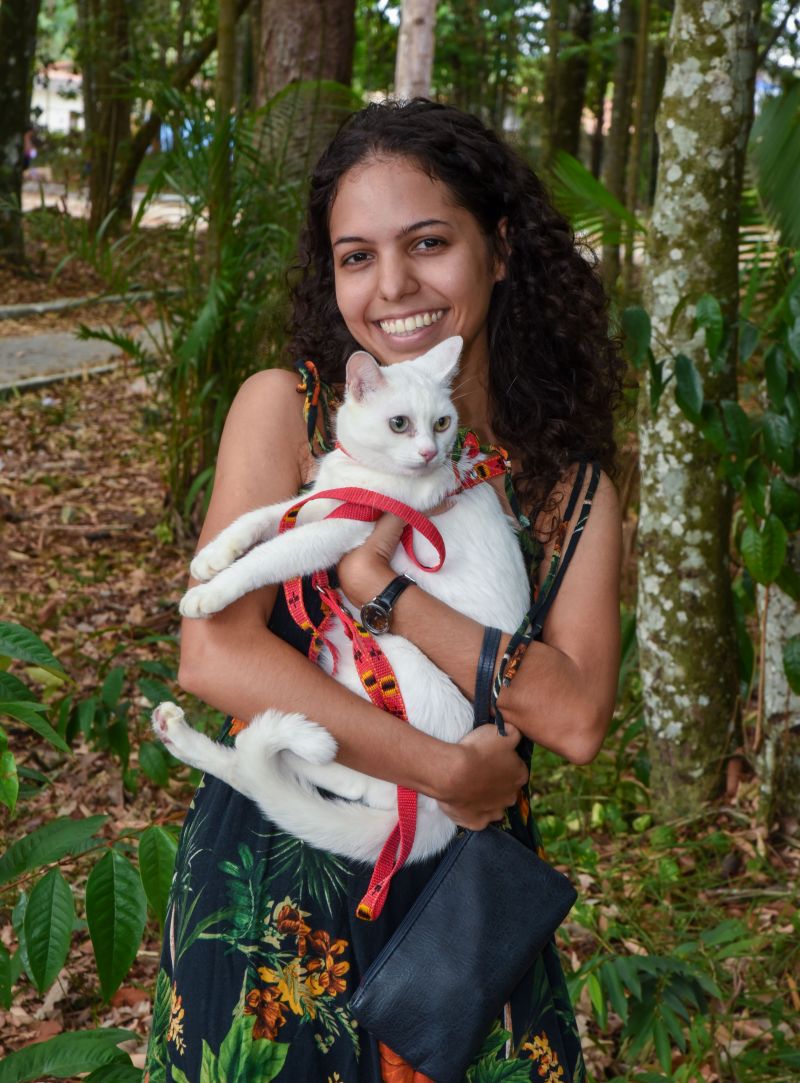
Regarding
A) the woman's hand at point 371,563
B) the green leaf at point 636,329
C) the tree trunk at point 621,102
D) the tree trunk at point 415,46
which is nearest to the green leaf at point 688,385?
the green leaf at point 636,329

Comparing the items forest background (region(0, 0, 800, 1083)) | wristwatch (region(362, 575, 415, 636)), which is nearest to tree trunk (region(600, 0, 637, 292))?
forest background (region(0, 0, 800, 1083))

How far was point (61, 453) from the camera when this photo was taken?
694 centimetres

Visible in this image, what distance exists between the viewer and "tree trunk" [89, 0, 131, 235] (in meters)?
12.5

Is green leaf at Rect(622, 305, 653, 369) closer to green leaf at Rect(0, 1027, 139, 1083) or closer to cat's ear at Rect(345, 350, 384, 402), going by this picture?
cat's ear at Rect(345, 350, 384, 402)

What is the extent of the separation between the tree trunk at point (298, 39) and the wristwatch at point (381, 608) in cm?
499

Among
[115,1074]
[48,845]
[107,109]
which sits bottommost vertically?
[115,1074]

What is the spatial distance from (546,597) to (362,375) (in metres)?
0.51

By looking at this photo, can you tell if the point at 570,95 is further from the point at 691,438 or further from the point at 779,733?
the point at 779,733

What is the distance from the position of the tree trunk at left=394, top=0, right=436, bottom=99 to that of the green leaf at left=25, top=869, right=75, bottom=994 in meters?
5.26

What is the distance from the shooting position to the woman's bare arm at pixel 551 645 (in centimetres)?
165

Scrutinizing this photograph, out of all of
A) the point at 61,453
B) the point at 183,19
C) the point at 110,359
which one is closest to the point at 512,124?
the point at 183,19

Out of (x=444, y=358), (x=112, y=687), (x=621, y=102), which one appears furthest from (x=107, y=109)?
(x=444, y=358)

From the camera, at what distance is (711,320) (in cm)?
253

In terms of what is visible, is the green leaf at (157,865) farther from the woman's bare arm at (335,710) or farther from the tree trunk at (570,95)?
the tree trunk at (570,95)
